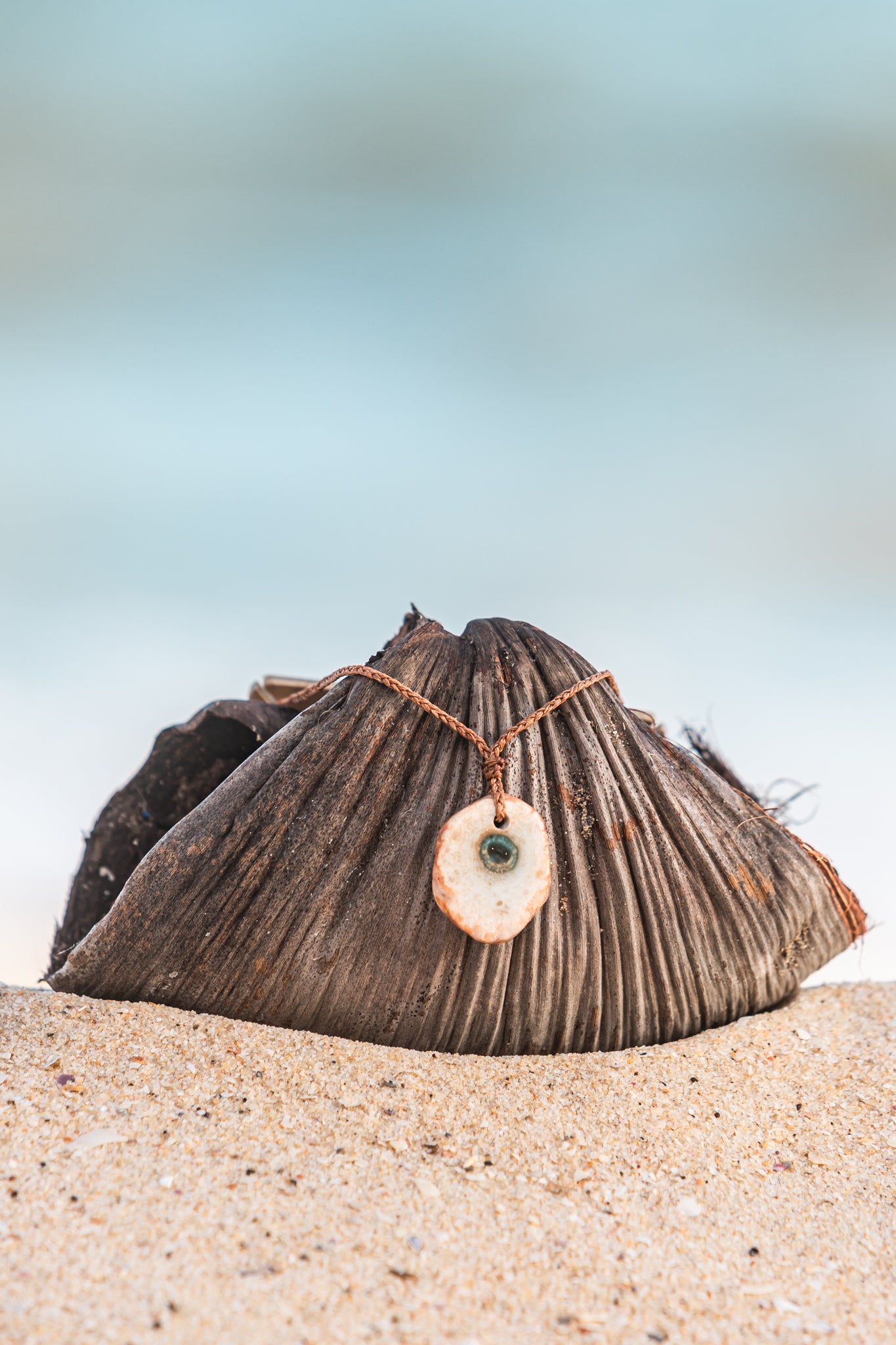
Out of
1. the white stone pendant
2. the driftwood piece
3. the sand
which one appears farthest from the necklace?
the driftwood piece

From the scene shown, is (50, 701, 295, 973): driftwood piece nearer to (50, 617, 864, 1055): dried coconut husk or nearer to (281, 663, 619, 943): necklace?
(50, 617, 864, 1055): dried coconut husk

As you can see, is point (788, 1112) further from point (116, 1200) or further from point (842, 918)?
point (116, 1200)

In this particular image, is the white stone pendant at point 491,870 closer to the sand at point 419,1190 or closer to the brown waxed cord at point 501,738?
the brown waxed cord at point 501,738

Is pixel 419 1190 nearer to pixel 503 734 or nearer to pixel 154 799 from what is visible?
pixel 503 734

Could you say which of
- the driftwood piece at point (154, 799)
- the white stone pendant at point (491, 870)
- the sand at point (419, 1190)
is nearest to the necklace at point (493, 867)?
the white stone pendant at point (491, 870)

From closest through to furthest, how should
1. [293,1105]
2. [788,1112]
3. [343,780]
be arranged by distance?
[293,1105]
[788,1112]
[343,780]

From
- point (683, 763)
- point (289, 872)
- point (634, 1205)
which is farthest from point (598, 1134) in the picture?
point (683, 763)
